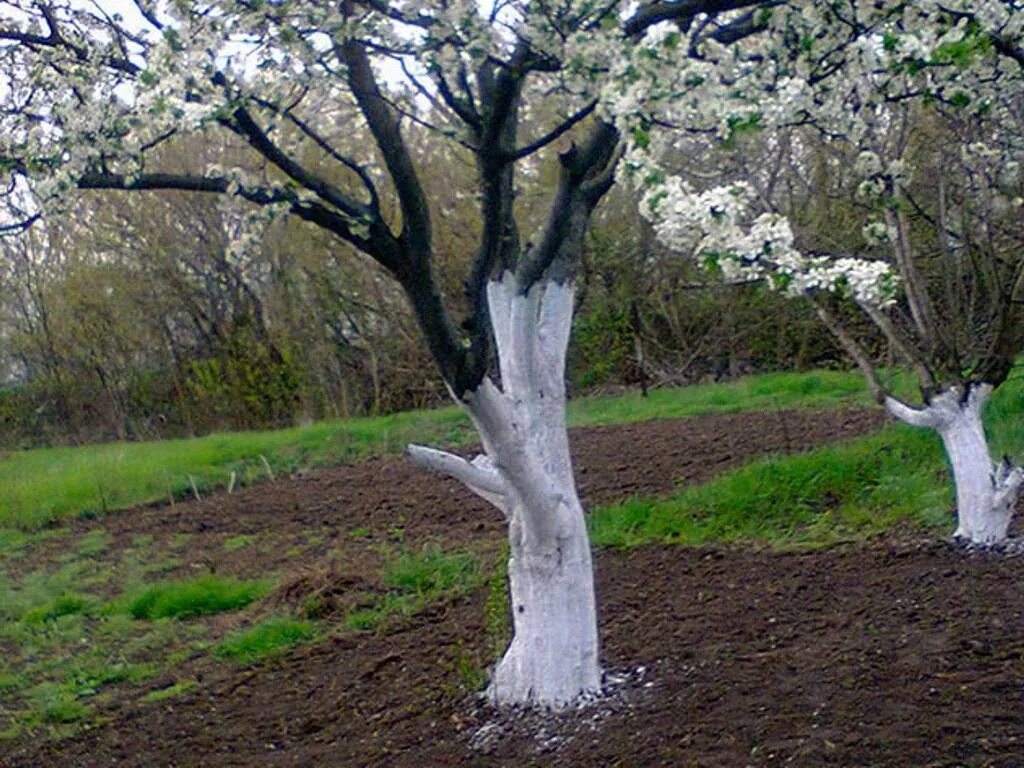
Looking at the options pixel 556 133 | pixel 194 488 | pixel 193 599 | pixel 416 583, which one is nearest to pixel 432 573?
pixel 416 583

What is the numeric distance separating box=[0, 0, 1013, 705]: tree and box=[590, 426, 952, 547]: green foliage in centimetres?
286

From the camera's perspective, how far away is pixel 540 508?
4.07 meters

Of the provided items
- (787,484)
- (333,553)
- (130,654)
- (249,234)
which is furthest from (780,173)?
(130,654)

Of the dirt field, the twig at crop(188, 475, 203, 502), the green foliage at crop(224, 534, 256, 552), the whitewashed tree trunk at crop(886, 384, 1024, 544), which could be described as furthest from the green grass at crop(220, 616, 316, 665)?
the twig at crop(188, 475, 203, 502)

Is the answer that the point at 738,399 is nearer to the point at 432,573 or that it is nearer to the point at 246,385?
the point at 432,573

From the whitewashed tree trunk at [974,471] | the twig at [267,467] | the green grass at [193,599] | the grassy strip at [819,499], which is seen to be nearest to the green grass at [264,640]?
the green grass at [193,599]

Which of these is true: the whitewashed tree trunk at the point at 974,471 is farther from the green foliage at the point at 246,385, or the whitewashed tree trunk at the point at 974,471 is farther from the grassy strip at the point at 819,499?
the green foliage at the point at 246,385

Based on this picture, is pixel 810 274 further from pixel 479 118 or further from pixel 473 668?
pixel 473 668

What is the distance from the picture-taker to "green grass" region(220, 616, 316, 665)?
6.15 metres

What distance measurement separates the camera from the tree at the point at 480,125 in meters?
3.44

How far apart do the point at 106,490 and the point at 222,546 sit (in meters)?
2.93

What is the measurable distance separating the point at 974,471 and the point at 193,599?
15.1ft

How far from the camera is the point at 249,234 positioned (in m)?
4.30

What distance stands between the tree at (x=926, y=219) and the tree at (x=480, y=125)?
0.32 meters
